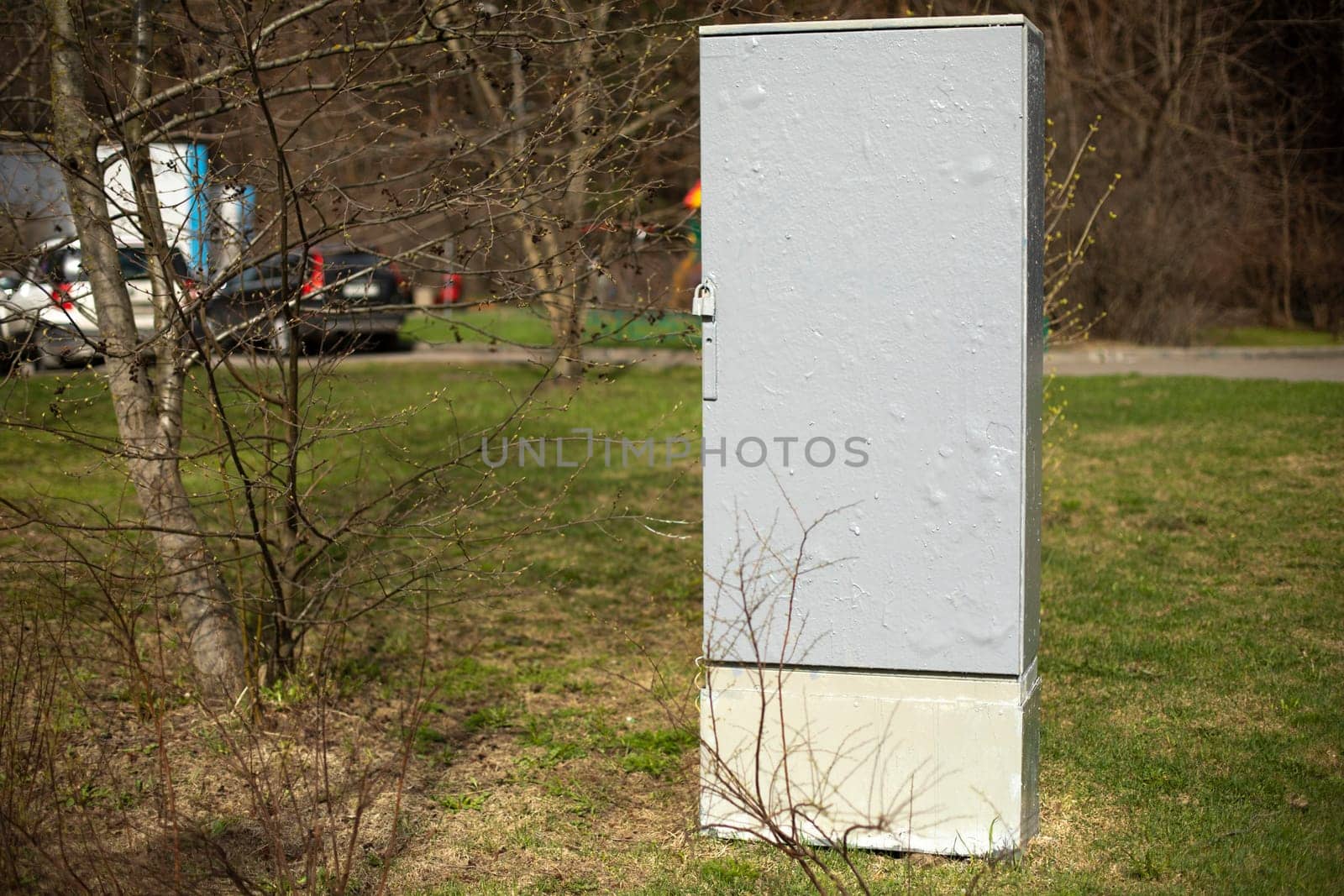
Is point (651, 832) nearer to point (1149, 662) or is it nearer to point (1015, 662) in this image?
point (1015, 662)


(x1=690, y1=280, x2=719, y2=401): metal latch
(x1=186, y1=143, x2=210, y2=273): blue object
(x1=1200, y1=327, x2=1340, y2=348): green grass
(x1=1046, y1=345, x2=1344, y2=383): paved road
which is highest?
(x1=186, y1=143, x2=210, y2=273): blue object

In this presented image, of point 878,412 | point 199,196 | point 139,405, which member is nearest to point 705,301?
point 878,412

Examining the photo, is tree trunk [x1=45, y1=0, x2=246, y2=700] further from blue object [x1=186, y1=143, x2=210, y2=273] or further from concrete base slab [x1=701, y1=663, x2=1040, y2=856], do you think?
concrete base slab [x1=701, y1=663, x2=1040, y2=856]

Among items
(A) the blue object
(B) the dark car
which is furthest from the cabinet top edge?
(A) the blue object

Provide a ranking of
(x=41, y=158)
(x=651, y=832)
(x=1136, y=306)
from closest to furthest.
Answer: (x=651, y=832), (x=41, y=158), (x=1136, y=306)

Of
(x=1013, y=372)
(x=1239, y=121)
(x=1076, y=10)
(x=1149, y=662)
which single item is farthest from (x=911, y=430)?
(x=1239, y=121)

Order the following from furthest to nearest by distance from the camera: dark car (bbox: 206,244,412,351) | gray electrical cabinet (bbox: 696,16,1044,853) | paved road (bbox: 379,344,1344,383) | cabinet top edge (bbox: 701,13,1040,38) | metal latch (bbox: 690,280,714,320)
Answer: paved road (bbox: 379,344,1344,383)
dark car (bbox: 206,244,412,351)
metal latch (bbox: 690,280,714,320)
gray electrical cabinet (bbox: 696,16,1044,853)
cabinet top edge (bbox: 701,13,1040,38)

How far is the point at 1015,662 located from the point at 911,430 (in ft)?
2.34

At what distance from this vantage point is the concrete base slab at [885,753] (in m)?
3.74

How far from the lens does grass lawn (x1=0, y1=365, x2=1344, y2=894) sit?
12.6 ft

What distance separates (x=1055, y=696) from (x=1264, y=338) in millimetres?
17575

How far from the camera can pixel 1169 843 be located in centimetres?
390

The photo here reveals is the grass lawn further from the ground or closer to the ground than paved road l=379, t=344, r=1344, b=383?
closer to the ground

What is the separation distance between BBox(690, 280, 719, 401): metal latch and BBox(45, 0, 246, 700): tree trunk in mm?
2075
